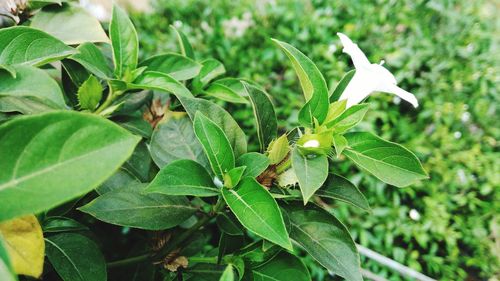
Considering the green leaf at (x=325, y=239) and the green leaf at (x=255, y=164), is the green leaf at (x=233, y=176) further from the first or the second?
the green leaf at (x=325, y=239)

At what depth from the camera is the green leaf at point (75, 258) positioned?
2.63ft

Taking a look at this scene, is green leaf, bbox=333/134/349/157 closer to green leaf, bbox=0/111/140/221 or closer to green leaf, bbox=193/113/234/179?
green leaf, bbox=193/113/234/179

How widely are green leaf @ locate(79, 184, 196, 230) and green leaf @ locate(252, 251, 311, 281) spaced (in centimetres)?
21

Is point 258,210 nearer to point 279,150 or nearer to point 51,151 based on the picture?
point 279,150

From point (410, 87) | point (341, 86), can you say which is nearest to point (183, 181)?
point (341, 86)

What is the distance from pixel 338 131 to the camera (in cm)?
76

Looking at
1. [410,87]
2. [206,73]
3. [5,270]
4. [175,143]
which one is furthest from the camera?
[410,87]

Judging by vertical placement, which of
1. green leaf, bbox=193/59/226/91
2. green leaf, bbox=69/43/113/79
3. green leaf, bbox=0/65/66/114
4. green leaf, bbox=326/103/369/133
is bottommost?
green leaf, bbox=193/59/226/91

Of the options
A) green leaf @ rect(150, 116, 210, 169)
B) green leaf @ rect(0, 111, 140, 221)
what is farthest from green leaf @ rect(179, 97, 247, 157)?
green leaf @ rect(0, 111, 140, 221)

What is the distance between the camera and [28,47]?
74cm

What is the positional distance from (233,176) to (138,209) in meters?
0.23

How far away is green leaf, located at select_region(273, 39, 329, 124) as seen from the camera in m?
0.77

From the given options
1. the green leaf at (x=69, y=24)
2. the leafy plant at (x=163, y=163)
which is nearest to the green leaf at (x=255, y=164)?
the leafy plant at (x=163, y=163)

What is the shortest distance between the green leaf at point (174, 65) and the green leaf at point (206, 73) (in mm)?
82
